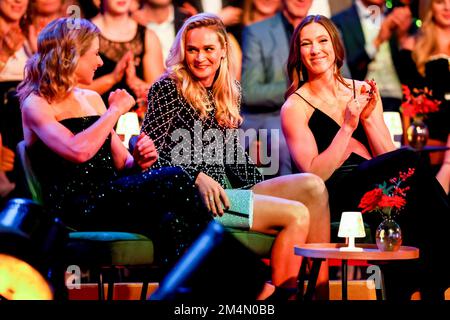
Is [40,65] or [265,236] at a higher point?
[40,65]

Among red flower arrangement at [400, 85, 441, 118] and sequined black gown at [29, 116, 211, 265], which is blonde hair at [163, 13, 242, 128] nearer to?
sequined black gown at [29, 116, 211, 265]

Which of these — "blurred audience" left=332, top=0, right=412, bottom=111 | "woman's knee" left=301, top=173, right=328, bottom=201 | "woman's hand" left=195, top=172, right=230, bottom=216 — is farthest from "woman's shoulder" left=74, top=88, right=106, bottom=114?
"blurred audience" left=332, top=0, right=412, bottom=111

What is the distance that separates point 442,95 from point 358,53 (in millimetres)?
677

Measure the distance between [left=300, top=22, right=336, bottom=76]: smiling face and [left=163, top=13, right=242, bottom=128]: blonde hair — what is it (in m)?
0.49

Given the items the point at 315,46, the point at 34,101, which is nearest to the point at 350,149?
the point at 315,46

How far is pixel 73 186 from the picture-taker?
3592mm

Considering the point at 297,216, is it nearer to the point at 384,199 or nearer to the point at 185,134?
the point at 384,199

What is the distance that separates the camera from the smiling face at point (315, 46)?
4336mm

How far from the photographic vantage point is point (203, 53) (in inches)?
156

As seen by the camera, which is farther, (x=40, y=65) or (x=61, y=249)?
(x=40, y=65)

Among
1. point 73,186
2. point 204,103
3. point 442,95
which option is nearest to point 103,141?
point 73,186

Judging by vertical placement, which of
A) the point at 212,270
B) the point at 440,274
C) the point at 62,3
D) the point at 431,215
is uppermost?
the point at 62,3

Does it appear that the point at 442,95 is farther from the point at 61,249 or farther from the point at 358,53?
the point at 61,249

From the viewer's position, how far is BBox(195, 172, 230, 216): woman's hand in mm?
3533
